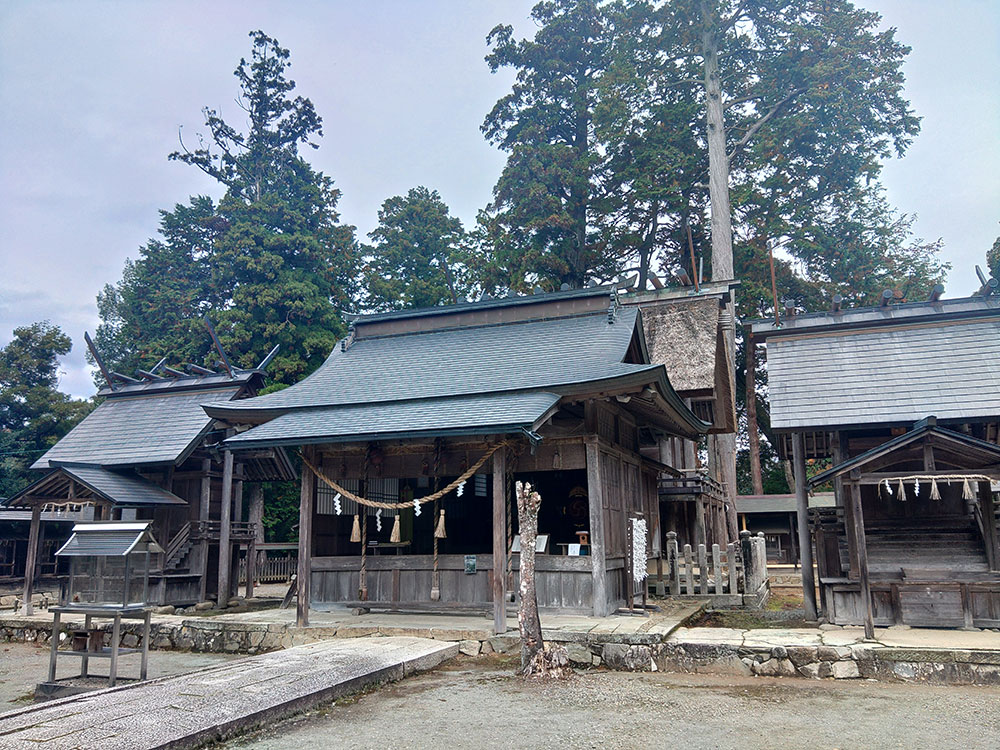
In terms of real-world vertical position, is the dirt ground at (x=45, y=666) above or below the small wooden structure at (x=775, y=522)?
below

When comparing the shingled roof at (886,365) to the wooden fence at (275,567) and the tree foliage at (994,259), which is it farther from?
the tree foliage at (994,259)

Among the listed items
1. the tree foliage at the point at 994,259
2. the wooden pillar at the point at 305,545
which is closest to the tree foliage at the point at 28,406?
the wooden pillar at the point at 305,545

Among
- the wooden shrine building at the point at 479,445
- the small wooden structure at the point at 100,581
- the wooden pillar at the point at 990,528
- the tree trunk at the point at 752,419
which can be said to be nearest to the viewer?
the small wooden structure at the point at 100,581

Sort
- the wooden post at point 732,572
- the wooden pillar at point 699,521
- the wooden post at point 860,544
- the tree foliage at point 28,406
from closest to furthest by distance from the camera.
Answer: the wooden post at point 860,544
the wooden post at point 732,572
the wooden pillar at point 699,521
the tree foliage at point 28,406

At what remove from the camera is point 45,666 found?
11.1m

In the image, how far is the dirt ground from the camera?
910cm

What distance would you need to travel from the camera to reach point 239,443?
1134cm

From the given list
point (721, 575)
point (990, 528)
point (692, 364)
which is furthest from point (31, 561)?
point (990, 528)

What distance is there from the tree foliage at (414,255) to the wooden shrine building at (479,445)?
52.4ft

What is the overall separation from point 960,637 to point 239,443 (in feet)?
34.0

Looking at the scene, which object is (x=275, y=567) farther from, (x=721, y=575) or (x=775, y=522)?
(x=775, y=522)

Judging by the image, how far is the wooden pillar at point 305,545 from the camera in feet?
36.6

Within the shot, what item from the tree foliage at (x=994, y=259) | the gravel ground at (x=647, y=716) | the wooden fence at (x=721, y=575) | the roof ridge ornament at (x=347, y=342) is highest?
the tree foliage at (x=994, y=259)

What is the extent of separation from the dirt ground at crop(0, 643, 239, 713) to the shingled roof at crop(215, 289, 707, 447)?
3.28 meters
